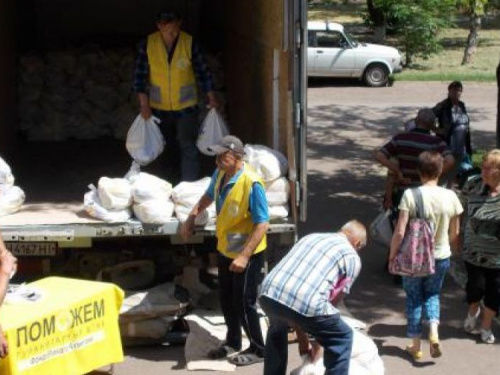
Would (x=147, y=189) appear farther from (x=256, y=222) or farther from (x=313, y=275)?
(x=313, y=275)

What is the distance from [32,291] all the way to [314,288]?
1.68 m

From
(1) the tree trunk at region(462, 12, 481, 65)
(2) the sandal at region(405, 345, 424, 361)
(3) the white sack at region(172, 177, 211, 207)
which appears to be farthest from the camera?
(1) the tree trunk at region(462, 12, 481, 65)

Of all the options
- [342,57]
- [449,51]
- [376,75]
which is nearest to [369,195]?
[342,57]

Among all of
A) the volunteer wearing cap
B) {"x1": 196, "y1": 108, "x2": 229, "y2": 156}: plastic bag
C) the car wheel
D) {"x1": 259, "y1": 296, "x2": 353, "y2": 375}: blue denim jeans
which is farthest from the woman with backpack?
the car wheel

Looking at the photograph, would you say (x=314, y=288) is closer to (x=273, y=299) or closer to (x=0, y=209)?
(x=273, y=299)

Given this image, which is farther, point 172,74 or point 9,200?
point 172,74

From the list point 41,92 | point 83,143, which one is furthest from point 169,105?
point 41,92

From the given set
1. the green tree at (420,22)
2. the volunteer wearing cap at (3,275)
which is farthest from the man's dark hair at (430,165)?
the green tree at (420,22)

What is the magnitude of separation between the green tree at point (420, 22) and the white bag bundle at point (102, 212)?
1978 centimetres

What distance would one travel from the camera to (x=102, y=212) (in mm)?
7699

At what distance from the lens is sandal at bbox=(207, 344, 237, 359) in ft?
24.4

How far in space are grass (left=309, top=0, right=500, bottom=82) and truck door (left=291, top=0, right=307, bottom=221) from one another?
17582 millimetres

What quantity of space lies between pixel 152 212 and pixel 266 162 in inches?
36.8

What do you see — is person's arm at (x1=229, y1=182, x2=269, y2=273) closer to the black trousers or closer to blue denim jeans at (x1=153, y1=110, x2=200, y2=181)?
the black trousers
